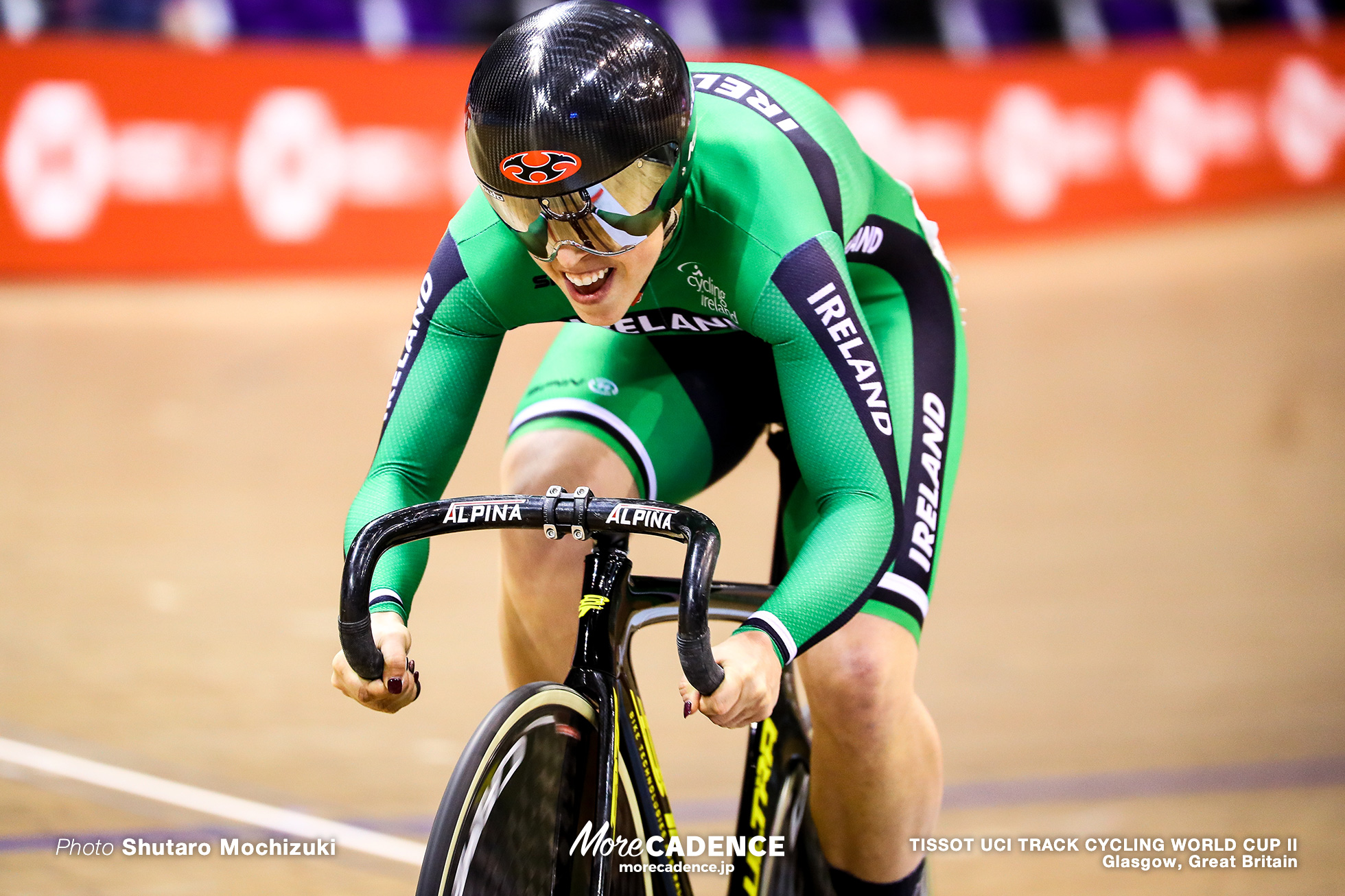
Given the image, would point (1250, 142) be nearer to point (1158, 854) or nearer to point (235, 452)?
point (235, 452)

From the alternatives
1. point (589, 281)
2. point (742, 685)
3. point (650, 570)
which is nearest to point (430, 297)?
point (589, 281)

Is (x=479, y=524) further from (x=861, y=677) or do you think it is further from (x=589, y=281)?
(x=861, y=677)

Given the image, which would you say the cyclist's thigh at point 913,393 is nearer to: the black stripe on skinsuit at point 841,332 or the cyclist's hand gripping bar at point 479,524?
the black stripe on skinsuit at point 841,332

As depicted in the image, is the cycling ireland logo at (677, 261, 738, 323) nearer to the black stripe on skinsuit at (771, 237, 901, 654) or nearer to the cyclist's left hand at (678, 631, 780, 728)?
the black stripe on skinsuit at (771, 237, 901, 654)

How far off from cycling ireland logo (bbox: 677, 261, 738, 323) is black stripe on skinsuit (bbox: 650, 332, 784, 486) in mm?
347

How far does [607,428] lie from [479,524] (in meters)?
0.62

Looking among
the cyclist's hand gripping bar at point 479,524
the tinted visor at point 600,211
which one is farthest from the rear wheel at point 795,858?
the tinted visor at point 600,211

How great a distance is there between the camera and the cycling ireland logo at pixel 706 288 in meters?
2.17

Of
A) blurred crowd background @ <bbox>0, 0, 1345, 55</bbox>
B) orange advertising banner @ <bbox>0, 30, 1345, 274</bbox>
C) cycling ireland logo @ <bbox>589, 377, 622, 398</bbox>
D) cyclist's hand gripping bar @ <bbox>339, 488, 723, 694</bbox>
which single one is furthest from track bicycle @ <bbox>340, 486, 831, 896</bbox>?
blurred crowd background @ <bbox>0, 0, 1345, 55</bbox>

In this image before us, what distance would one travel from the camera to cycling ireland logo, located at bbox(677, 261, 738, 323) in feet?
7.13

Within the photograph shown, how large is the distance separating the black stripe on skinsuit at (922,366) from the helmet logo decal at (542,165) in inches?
30.3

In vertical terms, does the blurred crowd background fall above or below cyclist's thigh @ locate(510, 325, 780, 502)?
above

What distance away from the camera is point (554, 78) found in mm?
1842

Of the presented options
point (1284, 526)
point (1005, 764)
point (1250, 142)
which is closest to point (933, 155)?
point (1250, 142)
